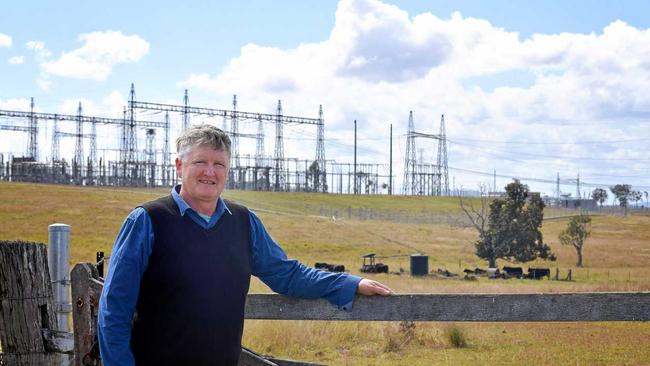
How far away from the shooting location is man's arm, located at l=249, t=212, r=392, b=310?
4.26m

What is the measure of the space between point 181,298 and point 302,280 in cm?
86

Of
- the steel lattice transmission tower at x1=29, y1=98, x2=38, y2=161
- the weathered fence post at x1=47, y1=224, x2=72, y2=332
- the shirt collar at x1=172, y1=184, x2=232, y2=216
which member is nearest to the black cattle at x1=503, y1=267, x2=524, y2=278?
the weathered fence post at x1=47, y1=224, x2=72, y2=332

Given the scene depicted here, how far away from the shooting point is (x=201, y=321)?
12.1 feet

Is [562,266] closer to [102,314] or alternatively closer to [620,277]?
[620,277]

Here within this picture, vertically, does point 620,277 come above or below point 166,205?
below

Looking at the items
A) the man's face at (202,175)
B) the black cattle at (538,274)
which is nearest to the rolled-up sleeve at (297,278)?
the man's face at (202,175)

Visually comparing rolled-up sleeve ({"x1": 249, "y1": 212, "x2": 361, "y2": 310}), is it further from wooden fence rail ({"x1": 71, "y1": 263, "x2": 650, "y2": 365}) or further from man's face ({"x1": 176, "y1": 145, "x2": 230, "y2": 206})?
man's face ({"x1": 176, "y1": 145, "x2": 230, "y2": 206})

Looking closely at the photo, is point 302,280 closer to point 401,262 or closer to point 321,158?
point 401,262

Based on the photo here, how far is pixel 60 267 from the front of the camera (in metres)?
5.88

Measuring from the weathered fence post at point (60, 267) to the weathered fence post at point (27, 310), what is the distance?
4.14ft

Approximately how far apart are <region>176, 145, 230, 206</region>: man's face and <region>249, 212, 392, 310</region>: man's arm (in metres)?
0.47

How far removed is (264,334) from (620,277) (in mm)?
28364

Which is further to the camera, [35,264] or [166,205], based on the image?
[35,264]

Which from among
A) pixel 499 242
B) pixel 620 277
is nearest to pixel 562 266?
pixel 499 242
